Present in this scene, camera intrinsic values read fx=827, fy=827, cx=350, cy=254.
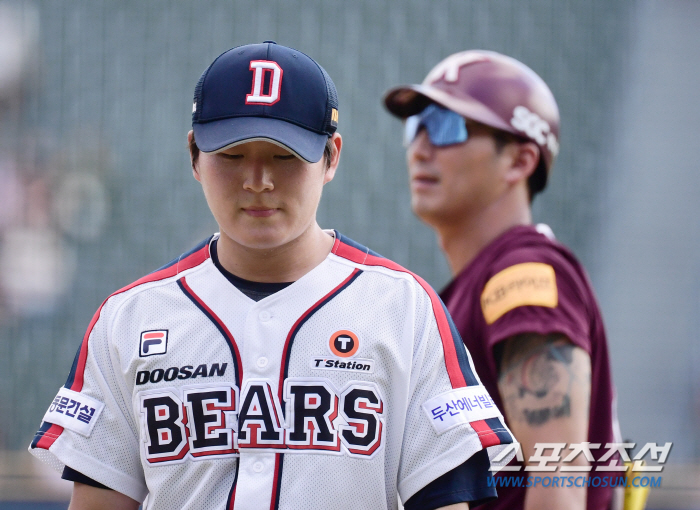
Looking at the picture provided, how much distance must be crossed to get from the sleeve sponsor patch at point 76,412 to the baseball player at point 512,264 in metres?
1.02

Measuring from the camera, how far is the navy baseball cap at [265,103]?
1581 millimetres

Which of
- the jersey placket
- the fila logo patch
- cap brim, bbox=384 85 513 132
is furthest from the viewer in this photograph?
cap brim, bbox=384 85 513 132

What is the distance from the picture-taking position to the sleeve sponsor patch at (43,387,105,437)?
1.65 m

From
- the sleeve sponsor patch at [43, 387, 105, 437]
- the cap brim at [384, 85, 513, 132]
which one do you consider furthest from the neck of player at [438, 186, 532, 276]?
the sleeve sponsor patch at [43, 387, 105, 437]

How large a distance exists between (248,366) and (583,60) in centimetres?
462

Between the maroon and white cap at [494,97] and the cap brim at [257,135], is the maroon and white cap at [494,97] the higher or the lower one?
the higher one

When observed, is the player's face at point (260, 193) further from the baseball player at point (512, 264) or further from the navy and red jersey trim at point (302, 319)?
the baseball player at point (512, 264)

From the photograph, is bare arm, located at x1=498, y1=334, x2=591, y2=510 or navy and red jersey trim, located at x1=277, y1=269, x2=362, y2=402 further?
bare arm, located at x1=498, y1=334, x2=591, y2=510

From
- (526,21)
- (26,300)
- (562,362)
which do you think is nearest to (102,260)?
(26,300)

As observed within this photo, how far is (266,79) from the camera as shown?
1.63 m

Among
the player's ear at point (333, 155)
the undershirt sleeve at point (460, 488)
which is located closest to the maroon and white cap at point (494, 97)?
the player's ear at point (333, 155)

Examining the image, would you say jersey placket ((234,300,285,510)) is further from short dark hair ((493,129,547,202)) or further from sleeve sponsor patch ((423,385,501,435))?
short dark hair ((493,129,547,202))

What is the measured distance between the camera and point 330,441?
1568 millimetres

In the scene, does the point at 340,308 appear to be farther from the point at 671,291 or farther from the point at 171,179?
the point at 671,291
